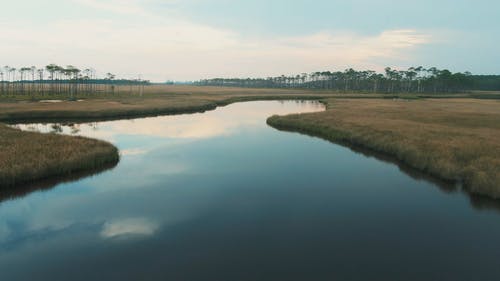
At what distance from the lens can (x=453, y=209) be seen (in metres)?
22.3

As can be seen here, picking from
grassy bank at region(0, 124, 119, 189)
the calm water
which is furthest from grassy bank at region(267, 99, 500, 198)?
grassy bank at region(0, 124, 119, 189)

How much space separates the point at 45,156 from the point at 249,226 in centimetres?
1890

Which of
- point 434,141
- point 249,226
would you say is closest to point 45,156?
point 249,226

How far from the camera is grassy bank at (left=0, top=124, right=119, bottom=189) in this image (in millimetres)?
→ 25469

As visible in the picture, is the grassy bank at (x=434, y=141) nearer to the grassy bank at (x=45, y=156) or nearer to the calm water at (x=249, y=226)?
the calm water at (x=249, y=226)

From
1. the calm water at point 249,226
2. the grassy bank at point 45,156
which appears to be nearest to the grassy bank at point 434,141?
the calm water at point 249,226

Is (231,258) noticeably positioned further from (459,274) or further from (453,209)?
(453,209)

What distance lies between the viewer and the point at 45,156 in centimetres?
2895

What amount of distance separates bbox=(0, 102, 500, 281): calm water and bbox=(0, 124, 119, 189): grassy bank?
1.97 m

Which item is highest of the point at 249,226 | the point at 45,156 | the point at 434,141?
the point at 434,141

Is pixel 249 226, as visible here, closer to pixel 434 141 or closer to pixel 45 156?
pixel 45 156

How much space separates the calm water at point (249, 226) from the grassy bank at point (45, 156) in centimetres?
197

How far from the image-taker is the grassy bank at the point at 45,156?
25.5m

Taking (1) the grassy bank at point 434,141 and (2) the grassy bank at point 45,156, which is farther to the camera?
(1) the grassy bank at point 434,141
